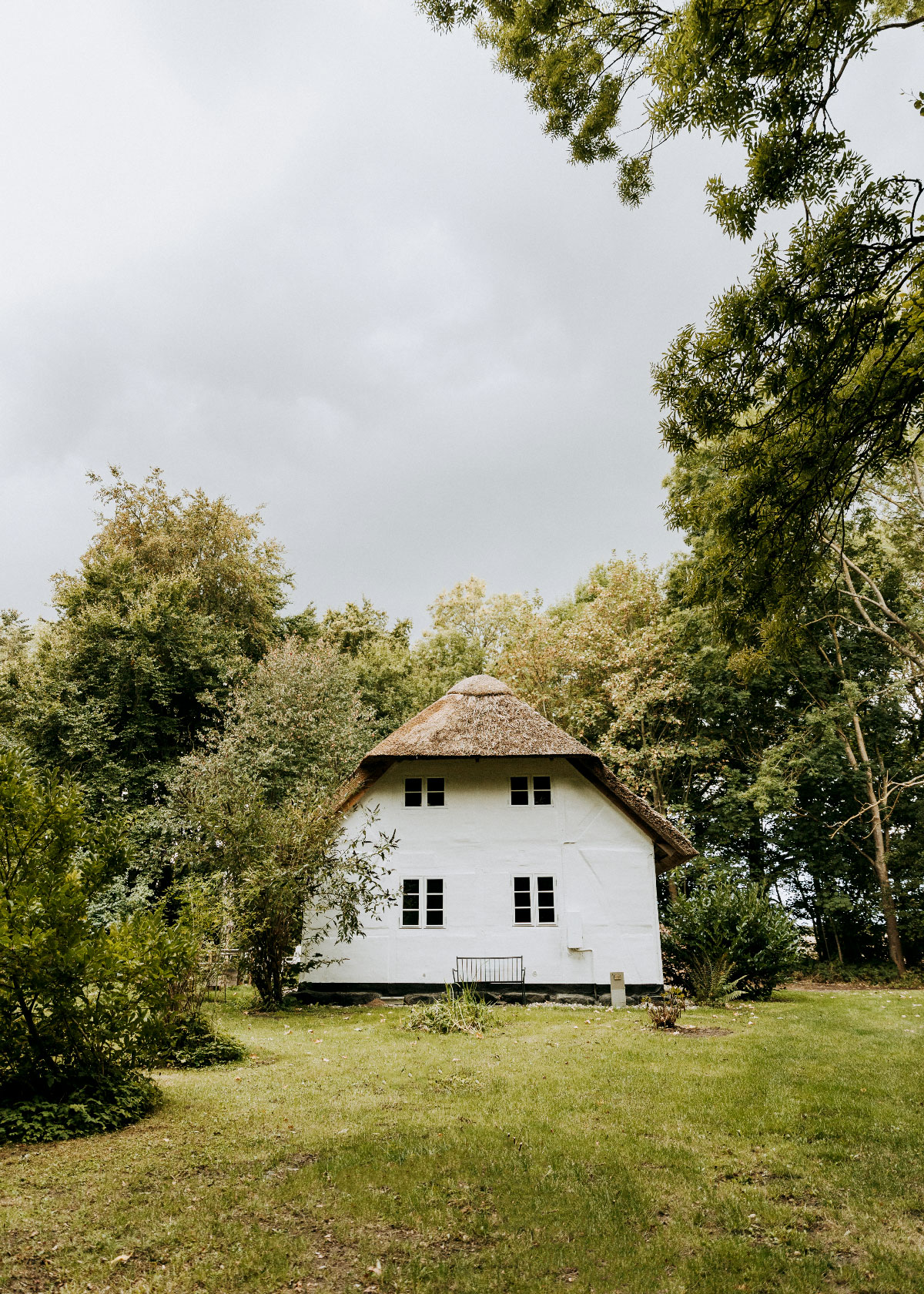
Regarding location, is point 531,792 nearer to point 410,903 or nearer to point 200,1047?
point 410,903

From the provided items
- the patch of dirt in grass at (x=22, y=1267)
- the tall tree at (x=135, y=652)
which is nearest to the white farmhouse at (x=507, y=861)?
the tall tree at (x=135, y=652)

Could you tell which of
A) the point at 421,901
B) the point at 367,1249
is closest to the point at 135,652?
the point at 421,901

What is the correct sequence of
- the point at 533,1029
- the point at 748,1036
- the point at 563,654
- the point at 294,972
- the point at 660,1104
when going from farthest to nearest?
the point at 563,654 → the point at 294,972 → the point at 533,1029 → the point at 748,1036 → the point at 660,1104

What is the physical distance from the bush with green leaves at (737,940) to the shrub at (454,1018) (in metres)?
5.43

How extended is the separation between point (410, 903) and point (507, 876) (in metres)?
2.33

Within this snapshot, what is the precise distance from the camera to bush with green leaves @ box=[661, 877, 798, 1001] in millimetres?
16047

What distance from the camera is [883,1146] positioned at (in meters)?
6.03

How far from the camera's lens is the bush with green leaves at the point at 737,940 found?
16047 millimetres

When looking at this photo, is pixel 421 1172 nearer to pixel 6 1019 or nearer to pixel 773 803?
pixel 6 1019

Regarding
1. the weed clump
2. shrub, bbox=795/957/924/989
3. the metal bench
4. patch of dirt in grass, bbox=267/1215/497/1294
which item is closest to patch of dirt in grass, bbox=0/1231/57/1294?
patch of dirt in grass, bbox=267/1215/497/1294

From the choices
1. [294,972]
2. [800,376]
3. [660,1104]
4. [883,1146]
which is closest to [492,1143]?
[660,1104]

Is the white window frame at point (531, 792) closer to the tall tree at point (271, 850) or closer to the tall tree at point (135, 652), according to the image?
the tall tree at point (271, 850)

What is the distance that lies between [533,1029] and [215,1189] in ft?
28.2

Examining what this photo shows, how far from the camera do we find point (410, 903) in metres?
17.6
